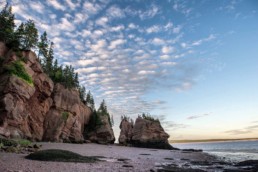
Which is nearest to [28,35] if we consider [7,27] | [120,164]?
[7,27]

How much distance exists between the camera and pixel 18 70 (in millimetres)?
40062

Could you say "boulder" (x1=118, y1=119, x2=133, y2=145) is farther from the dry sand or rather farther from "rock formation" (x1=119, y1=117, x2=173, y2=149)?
the dry sand

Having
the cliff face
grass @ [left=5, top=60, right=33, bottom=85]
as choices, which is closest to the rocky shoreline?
the cliff face

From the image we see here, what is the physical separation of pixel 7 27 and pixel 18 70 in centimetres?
1789

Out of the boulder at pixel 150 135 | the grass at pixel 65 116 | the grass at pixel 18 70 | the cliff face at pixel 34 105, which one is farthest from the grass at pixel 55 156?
the boulder at pixel 150 135

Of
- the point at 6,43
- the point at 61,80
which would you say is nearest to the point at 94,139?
the point at 61,80

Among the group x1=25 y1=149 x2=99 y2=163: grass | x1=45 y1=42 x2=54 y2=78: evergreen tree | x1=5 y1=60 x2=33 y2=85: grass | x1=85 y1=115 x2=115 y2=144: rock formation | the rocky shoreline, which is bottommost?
the rocky shoreline

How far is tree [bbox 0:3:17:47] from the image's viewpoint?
4827 centimetres

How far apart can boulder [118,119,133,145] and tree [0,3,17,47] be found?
2425 inches

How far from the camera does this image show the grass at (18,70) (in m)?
38.7

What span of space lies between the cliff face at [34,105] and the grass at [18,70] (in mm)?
169

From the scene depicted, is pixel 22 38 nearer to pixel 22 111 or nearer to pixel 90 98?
pixel 22 111

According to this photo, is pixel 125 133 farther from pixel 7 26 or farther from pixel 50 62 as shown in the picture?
pixel 7 26

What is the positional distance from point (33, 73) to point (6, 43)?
8.25m
